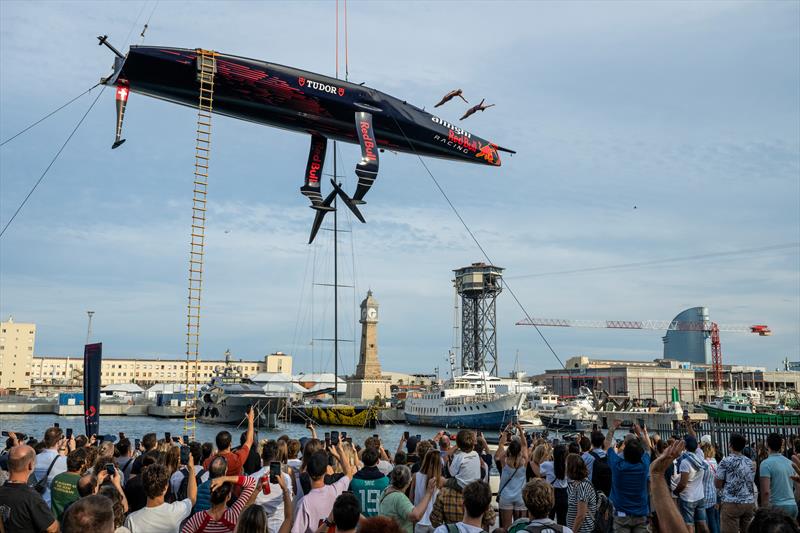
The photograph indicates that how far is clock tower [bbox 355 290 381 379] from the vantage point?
422 ft

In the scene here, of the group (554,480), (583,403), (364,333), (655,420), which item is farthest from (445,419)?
(554,480)

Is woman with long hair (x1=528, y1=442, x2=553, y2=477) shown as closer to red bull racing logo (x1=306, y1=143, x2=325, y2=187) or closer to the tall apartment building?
red bull racing logo (x1=306, y1=143, x2=325, y2=187)

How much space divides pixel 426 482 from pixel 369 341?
122 metres

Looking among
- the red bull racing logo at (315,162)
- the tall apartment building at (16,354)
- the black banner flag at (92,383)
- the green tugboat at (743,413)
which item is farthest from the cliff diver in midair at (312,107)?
the tall apartment building at (16,354)

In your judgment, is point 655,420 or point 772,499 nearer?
point 772,499

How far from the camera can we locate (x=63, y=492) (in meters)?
7.27

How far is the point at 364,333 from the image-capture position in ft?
426

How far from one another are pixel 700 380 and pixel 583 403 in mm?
67916

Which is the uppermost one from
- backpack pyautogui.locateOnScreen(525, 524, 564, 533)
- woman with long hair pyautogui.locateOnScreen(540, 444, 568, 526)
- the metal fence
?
backpack pyautogui.locateOnScreen(525, 524, 564, 533)

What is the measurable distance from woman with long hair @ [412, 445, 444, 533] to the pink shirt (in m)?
0.96

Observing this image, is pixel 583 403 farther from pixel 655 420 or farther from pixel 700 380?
pixel 700 380

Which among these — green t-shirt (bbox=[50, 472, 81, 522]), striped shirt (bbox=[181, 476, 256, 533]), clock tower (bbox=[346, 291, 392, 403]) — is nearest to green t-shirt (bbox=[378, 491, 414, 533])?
striped shirt (bbox=[181, 476, 256, 533])

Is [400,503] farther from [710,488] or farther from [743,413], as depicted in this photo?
[743,413]

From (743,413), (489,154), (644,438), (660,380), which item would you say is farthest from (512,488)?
(660,380)
